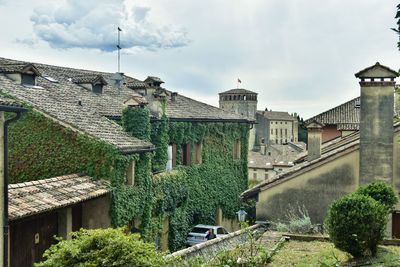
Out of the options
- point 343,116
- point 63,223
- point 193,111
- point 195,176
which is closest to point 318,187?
point 63,223

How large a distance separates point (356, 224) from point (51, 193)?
7868 mm

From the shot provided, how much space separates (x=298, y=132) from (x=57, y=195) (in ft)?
394

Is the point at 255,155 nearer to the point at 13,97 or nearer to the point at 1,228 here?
the point at 13,97

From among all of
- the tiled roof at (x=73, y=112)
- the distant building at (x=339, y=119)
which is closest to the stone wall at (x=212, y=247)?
the tiled roof at (x=73, y=112)

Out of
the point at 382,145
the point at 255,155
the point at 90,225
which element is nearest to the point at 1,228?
the point at 90,225

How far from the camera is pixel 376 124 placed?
1848cm

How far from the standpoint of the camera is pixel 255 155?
3078 inches

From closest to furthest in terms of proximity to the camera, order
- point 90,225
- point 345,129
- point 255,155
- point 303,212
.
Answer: point 90,225 → point 303,212 → point 345,129 → point 255,155

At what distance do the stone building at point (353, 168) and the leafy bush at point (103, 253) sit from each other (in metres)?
11.7

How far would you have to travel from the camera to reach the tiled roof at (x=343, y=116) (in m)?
31.4

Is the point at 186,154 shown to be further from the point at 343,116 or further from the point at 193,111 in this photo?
the point at 343,116

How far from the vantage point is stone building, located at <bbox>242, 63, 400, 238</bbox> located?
1819 centimetres

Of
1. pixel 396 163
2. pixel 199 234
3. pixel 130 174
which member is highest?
pixel 396 163

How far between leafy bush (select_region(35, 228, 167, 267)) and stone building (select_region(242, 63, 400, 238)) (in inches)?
461
